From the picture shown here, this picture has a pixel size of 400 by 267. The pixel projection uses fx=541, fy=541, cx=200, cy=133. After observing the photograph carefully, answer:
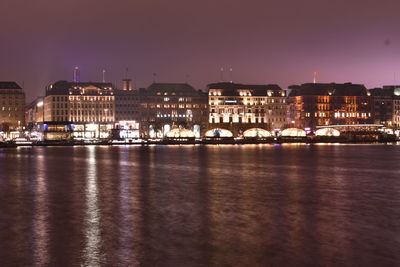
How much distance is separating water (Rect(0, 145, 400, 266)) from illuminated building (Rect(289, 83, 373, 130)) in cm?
15373

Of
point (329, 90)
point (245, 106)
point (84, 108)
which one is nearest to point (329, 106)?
point (329, 90)

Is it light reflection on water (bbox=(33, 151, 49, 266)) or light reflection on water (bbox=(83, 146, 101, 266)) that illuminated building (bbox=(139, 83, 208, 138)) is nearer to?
light reflection on water (bbox=(33, 151, 49, 266))

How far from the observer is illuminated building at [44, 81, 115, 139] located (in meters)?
174

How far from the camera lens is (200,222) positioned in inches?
845

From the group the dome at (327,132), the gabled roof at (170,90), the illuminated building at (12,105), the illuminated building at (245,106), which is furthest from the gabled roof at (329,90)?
the illuminated building at (12,105)

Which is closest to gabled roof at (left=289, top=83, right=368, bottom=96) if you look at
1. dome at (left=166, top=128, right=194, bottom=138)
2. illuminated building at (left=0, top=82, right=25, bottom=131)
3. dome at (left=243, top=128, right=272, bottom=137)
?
dome at (left=243, top=128, right=272, bottom=137)

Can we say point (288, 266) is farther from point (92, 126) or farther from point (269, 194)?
point (92, 126)

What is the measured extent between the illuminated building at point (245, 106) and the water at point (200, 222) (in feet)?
479

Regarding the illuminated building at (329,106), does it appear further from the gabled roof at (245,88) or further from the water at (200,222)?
the water at (200,222)

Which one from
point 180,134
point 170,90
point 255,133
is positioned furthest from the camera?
point 170,90

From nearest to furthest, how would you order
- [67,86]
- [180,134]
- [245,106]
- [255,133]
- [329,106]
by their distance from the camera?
[180,134] < [255,133] < [67,86] < [245,106] < [329,106]

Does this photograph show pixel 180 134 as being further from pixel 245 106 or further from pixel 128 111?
pixel 245 106

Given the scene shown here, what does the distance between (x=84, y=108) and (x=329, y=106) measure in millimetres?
84909

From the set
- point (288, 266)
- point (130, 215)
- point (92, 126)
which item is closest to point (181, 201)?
point (130, 215)
